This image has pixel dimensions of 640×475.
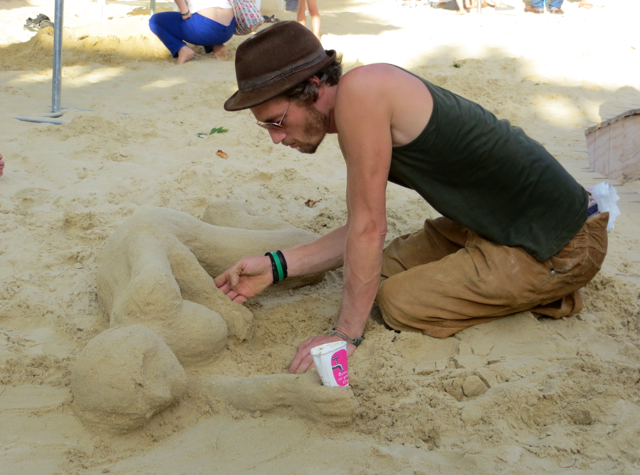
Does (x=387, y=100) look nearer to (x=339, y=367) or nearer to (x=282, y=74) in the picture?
(x=282, y=74)

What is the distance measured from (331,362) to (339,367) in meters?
0.04

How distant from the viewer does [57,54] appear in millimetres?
4043

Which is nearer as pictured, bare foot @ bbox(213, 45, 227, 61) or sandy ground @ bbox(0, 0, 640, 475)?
sandy ground @ bbox(0, 0, 640, 475)

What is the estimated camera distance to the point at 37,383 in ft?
6.06

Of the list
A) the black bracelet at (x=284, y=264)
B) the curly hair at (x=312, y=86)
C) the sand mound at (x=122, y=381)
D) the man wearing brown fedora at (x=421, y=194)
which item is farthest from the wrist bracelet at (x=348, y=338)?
the curly hair at (x=312, y=86)

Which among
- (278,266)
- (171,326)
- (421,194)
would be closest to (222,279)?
(278,266)

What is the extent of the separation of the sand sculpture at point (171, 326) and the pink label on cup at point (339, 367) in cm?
5

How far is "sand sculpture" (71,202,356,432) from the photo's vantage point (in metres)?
1.63

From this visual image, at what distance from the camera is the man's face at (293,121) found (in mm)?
1923

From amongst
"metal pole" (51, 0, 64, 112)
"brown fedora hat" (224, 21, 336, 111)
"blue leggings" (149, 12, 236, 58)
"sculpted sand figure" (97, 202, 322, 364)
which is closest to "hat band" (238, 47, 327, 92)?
"brown fedora hat" (224, 21, 336, 111)

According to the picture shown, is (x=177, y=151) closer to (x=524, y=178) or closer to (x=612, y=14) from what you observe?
(x=524, y=178)

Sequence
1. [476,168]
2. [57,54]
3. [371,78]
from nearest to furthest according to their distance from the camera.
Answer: [371,78] → [476,168] → [57,54]

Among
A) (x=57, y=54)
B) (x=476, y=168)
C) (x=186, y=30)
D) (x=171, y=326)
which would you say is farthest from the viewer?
(x=186, y=30)

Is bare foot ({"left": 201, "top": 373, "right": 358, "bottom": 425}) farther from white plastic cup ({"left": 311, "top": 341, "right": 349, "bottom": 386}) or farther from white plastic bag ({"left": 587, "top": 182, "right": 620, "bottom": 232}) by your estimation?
white plastic bag ({"left": 587, "top": 182, "right": 620, "bottom": 232})
